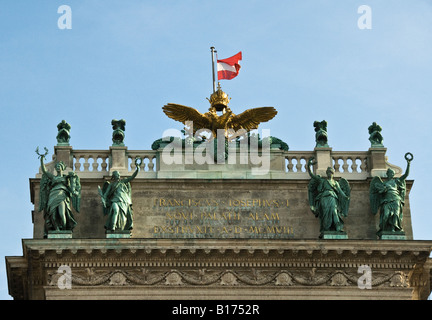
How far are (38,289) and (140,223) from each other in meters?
3.79

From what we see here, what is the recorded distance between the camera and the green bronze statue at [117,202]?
47.9 meters

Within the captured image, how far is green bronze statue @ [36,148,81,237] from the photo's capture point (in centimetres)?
4778

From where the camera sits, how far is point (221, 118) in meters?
51.1

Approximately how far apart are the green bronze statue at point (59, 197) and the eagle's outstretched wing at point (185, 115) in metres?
4.31

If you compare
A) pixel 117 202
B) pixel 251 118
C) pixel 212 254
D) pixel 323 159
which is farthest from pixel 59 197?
pixel 323 159

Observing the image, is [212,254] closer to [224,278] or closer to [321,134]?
[224,278]

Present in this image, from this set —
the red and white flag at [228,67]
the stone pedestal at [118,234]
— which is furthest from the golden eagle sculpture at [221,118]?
the stone pedestal at [118,234]

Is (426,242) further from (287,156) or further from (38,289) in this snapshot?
(38,289)

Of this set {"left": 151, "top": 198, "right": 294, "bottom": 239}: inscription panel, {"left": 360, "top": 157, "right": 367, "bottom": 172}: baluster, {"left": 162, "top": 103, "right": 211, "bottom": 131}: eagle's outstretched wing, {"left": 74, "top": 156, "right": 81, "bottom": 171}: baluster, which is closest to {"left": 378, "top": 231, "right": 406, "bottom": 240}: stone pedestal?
{"left": 151, "top": 198, "right": 294, "bottom": 239}: inscription panel

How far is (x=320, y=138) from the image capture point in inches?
1992

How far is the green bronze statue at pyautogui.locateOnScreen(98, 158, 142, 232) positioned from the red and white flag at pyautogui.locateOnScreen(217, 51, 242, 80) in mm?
5878

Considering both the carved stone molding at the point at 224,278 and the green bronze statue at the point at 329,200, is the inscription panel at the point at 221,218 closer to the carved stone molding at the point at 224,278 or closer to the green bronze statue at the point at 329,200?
the green bronze statue at the point at 329,200

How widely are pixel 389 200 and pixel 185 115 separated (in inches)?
291

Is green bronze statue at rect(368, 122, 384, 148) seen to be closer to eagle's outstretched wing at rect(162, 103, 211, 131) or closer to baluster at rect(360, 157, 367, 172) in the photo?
baluster at rect(360, 157, 367, 172)
